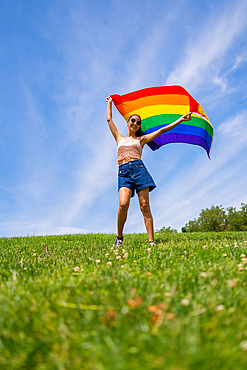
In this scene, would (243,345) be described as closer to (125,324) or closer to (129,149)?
(125,324)

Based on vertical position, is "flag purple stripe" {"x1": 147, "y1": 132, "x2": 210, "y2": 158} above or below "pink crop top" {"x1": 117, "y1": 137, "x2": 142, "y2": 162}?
above

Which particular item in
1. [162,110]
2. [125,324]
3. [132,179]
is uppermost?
[162,110]

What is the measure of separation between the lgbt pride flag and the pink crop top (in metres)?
1.84

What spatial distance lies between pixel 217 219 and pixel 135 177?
45.3m

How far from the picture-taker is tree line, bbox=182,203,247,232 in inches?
1773

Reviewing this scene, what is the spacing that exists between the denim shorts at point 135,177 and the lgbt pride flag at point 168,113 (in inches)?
90.2

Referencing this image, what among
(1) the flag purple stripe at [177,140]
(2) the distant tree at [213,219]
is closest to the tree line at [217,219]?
(2) the distant tree at [213,219]

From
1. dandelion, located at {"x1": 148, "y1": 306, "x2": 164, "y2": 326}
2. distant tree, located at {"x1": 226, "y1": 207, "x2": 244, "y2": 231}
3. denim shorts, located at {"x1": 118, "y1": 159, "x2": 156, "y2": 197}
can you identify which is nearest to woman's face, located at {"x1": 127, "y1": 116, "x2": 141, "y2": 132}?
denim shorts, located at {"x1": 118, "y1": 159, "x2": 156, "y2": 197}

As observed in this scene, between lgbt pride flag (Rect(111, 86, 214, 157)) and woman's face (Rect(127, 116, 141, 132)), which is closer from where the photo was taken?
woman's face (Rect(127, 116, 141, 132))

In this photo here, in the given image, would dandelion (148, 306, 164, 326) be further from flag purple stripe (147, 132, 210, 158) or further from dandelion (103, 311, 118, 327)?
flag purple stripe (147, 132, 210, 158)

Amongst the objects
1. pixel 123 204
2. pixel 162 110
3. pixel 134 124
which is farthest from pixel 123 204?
pixel 162 110

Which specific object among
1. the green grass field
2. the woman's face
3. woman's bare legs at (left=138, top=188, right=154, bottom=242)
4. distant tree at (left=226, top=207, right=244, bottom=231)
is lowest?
the green grass field

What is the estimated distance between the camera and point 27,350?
1.75 m

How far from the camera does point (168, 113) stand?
8852 mm
